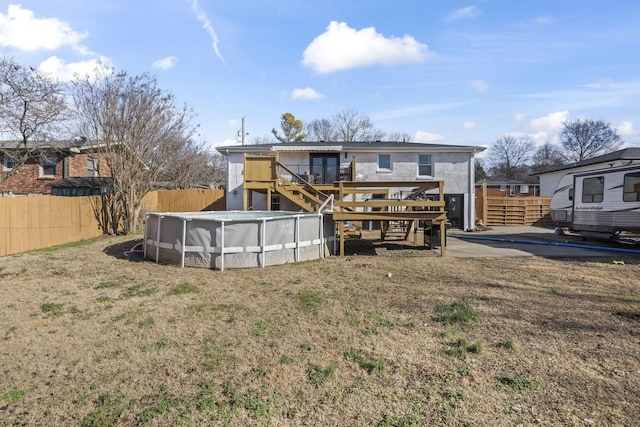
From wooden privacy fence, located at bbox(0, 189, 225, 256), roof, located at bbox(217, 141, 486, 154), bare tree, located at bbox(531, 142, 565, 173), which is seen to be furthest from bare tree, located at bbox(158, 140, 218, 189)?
bare tree, located at bbox(531, 142, 565, 173)

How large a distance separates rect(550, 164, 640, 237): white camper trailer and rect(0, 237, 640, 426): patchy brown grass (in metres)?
6.10

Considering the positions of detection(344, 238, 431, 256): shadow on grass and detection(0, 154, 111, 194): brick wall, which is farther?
detection(0, 154, 111, 194): brick wall

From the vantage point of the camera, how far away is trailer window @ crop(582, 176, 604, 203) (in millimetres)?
13156

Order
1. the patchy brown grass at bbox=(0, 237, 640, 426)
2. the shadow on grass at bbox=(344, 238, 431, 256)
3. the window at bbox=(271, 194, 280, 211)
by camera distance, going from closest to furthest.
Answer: the patchy brown grass at bbox=(0, 237, 640, 426)
the shadow on grass at bbox=(344, 238, 431, 256)
the window at bbox=(271, 194, 280, 211)

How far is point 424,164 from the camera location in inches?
772

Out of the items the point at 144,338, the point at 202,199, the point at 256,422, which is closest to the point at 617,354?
the point at 256,422

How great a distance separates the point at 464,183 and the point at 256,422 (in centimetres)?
1869

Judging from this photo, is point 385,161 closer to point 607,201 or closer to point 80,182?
point 607,201

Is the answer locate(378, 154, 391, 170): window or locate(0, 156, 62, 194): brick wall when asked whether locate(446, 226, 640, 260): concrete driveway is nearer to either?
locate(378, 154, 391, 170): window

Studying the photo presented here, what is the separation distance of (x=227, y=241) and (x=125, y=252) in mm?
3986

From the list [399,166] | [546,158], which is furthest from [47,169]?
[546,158]

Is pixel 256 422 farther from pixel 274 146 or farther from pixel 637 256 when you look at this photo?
pixel 274 146

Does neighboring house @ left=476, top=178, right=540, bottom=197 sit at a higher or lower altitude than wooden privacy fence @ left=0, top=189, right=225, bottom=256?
higher

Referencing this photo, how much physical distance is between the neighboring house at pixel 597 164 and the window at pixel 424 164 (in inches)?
347
